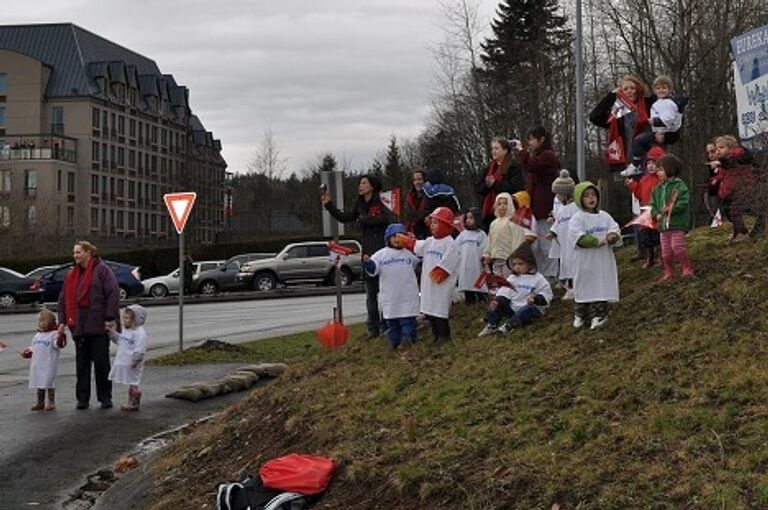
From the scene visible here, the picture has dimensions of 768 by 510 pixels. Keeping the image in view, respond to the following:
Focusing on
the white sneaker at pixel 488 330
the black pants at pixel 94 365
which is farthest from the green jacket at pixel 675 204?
the black pants at pixel 94 365

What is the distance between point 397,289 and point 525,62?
4248cm

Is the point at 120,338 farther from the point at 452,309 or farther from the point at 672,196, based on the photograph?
the point at 672,196

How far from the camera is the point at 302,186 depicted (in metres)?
104

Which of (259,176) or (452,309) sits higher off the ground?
(259,176)

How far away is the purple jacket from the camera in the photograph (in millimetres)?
13605

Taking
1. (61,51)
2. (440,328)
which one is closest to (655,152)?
(440,328)

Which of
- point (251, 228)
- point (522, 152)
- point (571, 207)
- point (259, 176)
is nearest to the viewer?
point (571, 207)

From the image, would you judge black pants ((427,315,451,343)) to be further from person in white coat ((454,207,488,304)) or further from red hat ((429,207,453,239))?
person in white coat ((454,207,488,304))

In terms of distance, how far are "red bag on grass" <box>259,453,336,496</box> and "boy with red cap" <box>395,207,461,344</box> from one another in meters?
3.35

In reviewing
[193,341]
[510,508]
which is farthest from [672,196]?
[193,341]


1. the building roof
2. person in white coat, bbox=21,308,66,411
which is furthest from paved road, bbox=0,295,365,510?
the building roof

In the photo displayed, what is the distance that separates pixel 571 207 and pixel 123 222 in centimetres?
8923

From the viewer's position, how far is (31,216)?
7688cm

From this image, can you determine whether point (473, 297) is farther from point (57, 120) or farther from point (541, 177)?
point (57, 120)
